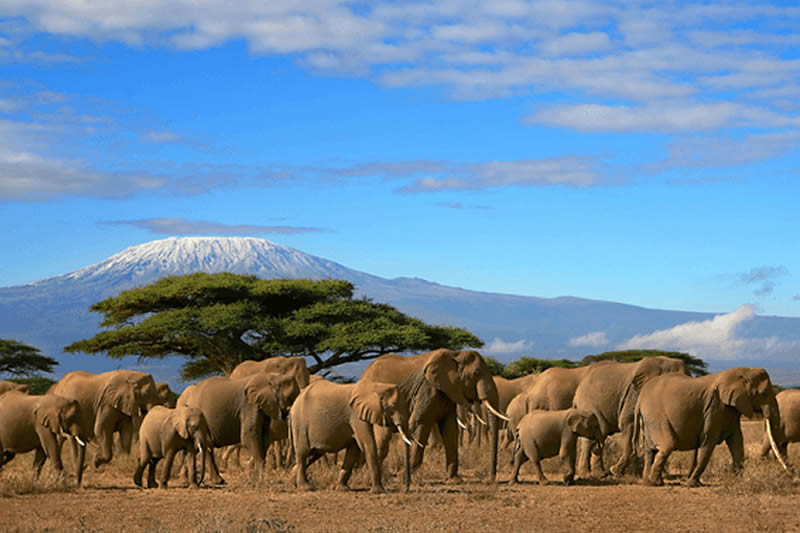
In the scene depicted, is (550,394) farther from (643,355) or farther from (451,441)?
(643,355)

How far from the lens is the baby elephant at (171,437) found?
58.6 feet

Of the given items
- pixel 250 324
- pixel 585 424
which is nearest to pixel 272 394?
pixel 585 424

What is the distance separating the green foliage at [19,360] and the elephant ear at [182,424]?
42.1 meters

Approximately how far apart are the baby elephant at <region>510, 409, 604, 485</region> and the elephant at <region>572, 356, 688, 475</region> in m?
1.21

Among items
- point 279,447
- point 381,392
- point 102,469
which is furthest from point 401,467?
point 102,469

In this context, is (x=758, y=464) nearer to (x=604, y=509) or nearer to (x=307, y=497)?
(x=604, y=509)

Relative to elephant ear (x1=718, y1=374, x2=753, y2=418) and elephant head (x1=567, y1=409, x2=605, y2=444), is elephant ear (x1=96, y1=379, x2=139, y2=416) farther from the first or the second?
elephant ear (x1=718, y1=374, x2=753, y2=418)

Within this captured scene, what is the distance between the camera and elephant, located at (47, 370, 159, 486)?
20516mm

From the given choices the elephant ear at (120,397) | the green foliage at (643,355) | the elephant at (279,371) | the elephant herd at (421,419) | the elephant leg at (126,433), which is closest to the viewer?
the elephant herd at (421,419)

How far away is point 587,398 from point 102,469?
928cm

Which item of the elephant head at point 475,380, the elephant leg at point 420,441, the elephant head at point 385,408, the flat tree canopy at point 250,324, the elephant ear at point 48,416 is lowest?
the elephant leg at point 420,441

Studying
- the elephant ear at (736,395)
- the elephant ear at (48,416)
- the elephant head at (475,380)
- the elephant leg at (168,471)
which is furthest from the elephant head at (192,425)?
the elephant ear at (736,395)

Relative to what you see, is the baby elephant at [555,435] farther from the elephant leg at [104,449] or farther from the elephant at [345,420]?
the elephant leg at [104,449]

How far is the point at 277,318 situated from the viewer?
45.5 metres
